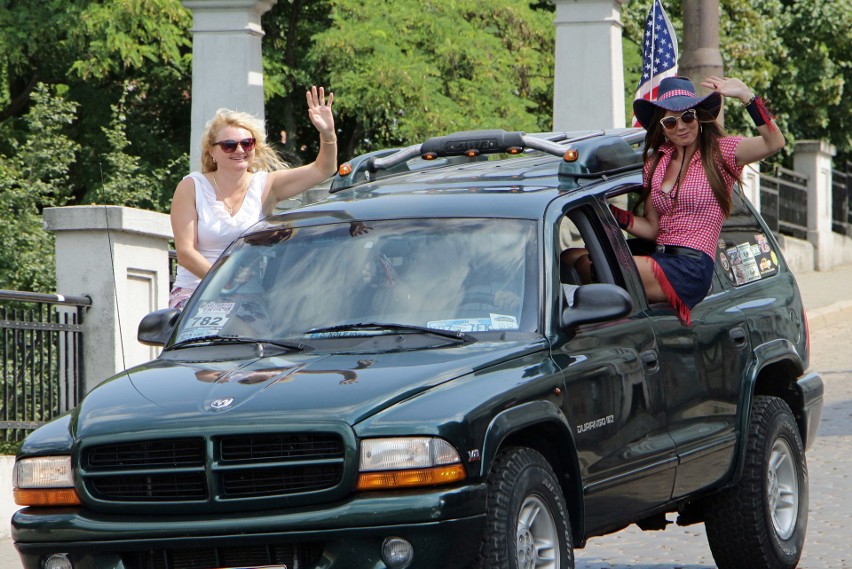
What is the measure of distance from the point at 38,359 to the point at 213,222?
8.76 feet

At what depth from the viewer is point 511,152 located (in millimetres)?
6957

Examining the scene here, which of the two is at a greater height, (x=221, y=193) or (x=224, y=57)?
(x=224, y=57)

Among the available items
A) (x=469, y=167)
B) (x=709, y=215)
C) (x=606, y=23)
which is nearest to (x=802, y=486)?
(x=709, y=215)

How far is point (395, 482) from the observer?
4688 millimetres

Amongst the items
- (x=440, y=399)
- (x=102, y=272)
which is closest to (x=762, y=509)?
(x=440, y=399)

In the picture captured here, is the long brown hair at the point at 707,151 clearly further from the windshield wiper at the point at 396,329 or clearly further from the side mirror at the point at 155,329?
the side mirror at the point at 155,329

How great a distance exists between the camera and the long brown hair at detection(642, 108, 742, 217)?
22.2 ft

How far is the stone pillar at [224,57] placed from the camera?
1464 centimetres

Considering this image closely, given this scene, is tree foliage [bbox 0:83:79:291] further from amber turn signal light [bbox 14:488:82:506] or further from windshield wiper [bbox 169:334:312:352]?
amber turn signal light [bbox 14:488:82:506]

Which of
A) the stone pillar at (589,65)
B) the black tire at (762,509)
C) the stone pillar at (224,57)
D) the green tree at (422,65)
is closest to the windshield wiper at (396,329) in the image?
the black tire at (762,509)

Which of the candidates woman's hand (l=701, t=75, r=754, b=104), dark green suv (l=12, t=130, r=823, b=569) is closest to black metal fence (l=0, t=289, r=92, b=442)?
dark green suv (l=12, t=130, r=823, b=569)

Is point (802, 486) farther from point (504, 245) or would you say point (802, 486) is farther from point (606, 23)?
point (606, 23)

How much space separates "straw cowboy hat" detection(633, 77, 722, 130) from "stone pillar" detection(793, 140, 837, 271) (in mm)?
20799

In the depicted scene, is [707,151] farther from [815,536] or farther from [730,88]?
[815,536]
